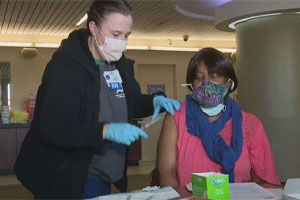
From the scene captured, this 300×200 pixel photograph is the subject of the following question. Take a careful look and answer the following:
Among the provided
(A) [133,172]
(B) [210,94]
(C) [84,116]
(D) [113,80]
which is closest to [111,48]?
(D) [113,80]

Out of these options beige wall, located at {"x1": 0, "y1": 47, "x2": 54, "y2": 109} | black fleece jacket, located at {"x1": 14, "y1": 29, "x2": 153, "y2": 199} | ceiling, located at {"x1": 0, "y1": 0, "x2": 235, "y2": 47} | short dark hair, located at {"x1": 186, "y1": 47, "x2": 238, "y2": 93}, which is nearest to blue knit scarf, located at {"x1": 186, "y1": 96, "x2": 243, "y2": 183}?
short dark hair, located at {"x1": 186, "y1": 47, "x2": 238, "y2": 93}

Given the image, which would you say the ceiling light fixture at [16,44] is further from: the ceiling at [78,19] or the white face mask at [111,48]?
the white face mask at [111,48]

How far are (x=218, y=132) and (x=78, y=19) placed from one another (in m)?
6.13

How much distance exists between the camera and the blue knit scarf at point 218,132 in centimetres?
199

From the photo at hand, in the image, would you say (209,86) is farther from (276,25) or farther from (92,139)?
(276,25)

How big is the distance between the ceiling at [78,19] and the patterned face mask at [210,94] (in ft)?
14.8

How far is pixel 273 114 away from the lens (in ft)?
18.6

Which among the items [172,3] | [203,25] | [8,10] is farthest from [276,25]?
[8,10]

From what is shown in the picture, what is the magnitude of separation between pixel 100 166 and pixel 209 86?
783 mm

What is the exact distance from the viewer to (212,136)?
2.08 m

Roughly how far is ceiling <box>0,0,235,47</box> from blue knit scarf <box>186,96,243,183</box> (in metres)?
4.55

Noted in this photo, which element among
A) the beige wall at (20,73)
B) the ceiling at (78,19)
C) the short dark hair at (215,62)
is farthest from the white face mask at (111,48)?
the beige wall at (20,73)

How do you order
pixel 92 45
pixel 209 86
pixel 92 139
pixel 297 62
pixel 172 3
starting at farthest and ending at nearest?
pixel 172 3
pixel 297 62
pixel 209 86
pixel 92 45
pixel 92 139

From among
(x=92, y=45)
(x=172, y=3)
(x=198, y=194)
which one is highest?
(x=172, y=3)
